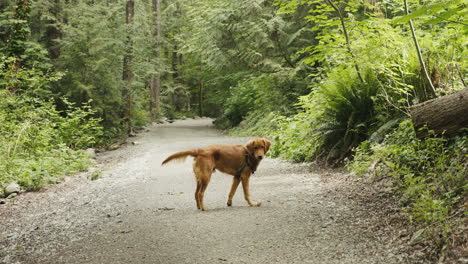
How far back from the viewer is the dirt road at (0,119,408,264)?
416cm

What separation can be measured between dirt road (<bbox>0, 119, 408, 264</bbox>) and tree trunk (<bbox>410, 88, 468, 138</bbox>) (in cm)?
159

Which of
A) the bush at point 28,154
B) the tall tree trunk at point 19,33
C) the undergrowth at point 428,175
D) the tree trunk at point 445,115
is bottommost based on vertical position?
the bush at point 28,154

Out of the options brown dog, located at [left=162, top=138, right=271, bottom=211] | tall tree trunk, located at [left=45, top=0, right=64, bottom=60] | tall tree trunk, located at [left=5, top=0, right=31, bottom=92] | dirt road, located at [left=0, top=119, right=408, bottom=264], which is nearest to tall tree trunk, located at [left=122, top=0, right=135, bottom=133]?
tall tree trunk, located at [left=45, top=0, right=64, bottom=60]

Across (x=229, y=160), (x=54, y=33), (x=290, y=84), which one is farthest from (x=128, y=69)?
(x=229, y=160)

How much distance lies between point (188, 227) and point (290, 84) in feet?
43.0

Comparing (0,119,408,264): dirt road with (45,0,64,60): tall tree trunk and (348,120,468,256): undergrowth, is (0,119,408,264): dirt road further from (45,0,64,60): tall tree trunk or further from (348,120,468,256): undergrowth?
(45,0,64,60): tall tree trunk

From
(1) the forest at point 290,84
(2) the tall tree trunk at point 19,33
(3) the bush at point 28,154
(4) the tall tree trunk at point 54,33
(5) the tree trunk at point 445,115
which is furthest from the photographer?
(4) the tall tree trunk at point 54,33

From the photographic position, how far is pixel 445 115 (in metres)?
5.30

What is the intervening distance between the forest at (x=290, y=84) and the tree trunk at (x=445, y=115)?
0.04 m

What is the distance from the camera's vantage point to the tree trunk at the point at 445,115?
5137 millimetres

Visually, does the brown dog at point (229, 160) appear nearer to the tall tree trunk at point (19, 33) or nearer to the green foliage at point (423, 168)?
the green foliage at point (423, 168)

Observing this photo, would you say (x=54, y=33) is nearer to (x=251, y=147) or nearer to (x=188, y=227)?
(x=251, y=147)

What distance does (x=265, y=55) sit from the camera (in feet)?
62.8

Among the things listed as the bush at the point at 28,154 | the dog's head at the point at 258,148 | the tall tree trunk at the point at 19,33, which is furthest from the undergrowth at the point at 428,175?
the tall tree trunk at the point at 19,33
